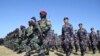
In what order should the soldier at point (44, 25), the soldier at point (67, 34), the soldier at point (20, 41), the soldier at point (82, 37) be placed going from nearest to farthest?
1. the soldier at point (44, 25)
2. the soldier at point (67, 34)
3. the soldier at point (82, 37)
4. the soldier at point (20, 41)

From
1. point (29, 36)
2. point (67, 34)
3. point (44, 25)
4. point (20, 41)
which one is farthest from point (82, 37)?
point (20, 41)

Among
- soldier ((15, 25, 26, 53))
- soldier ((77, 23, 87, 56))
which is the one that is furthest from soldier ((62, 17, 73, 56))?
soldier ((15, 25, 26, 53))

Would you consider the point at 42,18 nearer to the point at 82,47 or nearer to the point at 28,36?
the point at 28,36

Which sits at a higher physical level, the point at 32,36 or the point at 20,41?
the point at 20,41

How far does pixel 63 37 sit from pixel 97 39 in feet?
42.0

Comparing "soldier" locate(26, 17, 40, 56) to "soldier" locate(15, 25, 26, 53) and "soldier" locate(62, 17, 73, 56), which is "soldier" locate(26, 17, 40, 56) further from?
"soldier" locate(15, 25, 26, 53)

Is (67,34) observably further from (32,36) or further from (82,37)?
(82,37)

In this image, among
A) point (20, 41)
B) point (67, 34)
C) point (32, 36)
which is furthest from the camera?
point (20, 41)

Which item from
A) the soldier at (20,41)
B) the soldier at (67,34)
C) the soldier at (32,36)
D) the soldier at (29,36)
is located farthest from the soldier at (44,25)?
the soldier at (20,41)

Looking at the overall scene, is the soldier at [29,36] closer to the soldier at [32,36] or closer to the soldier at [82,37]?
the soldier at [32,36]

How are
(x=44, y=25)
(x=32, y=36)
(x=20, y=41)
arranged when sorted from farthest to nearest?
(x=20, y=41), (x=32, y=36), (x=44, y=25)

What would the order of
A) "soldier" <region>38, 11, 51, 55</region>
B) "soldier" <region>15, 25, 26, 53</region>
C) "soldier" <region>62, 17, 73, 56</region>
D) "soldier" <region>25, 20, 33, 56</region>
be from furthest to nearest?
"soldier" <region>15, 25, 26, 53</region>
"soldier" <region>62, 17, 73, 56</region>
"soldier" <region>25, 20, 33, 56</region>
"soldier" <region>38, 11, 51, 55</region>

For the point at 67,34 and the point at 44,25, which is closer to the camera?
the point at 44,25

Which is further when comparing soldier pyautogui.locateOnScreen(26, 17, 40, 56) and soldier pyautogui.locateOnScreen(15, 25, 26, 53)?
soldier pyautogui.locateOnScreen(15, 25, 26, 53)
